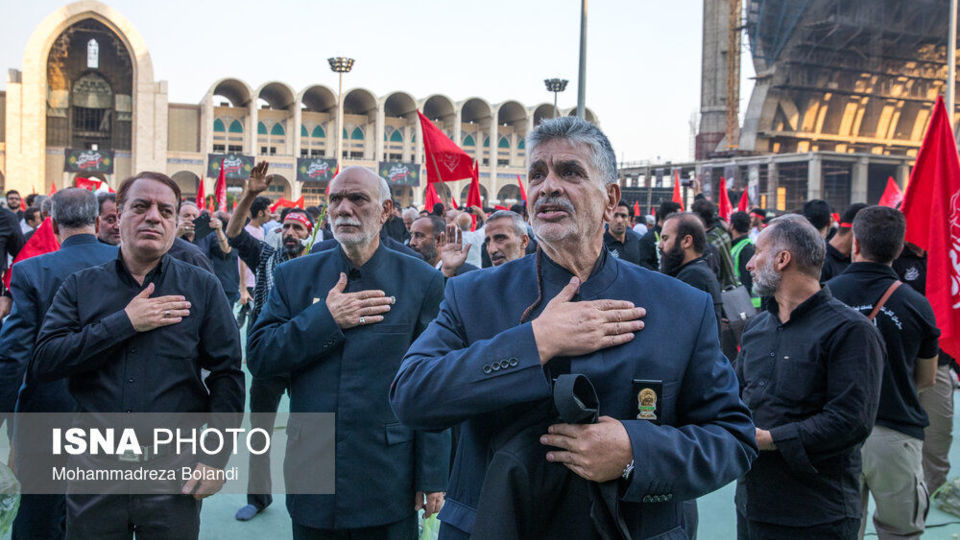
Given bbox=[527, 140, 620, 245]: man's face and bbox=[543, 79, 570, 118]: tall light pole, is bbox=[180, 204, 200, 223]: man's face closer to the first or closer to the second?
bbox=[527, 140, 620, 245]: man's face

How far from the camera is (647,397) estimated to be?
1558 millimetres

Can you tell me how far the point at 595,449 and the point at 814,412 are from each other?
1815 mm

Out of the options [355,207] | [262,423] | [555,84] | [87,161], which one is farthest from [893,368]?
[87,161]

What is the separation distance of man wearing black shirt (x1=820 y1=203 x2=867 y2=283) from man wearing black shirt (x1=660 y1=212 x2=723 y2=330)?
121cm

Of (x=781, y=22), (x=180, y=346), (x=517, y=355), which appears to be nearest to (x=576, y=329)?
(x=517, y=355)

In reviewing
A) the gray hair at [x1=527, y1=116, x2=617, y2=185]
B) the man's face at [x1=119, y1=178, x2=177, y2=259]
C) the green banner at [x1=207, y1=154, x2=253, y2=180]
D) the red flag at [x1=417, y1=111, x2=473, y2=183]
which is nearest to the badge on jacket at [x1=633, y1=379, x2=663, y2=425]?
the gray hair at [x1=527, y1=116, x2=617, y2=185]

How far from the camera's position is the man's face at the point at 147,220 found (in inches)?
112

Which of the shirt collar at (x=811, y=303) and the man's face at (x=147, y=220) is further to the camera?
the shirt collar at (x=811, y=303)

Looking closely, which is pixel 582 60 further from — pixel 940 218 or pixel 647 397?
pixel 647 397

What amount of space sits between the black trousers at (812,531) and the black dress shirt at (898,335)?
902 millimetres

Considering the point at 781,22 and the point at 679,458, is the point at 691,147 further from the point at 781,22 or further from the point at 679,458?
the point at 679,458

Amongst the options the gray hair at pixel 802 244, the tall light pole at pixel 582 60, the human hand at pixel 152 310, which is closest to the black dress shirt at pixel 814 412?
the gray hair at pixel 802 244

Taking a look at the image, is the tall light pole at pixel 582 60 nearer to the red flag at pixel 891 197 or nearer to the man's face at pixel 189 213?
the red flag at pixel 891 197

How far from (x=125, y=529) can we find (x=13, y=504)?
0.83 metres
